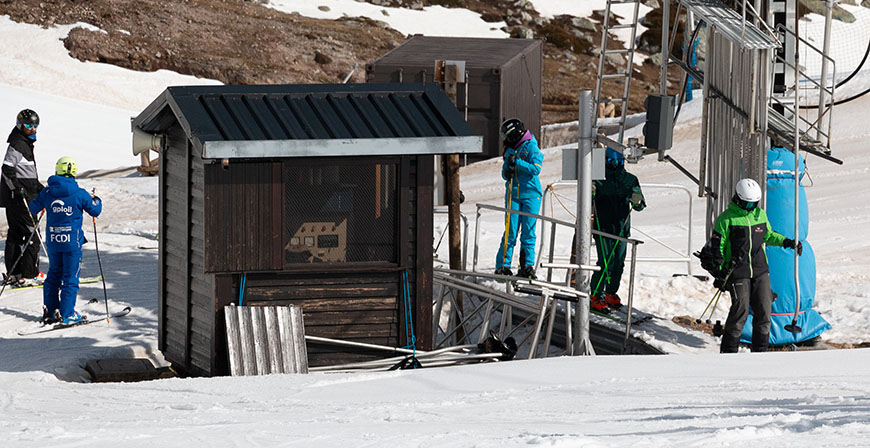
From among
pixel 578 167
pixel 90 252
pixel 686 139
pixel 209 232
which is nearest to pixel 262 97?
pixel 209 232

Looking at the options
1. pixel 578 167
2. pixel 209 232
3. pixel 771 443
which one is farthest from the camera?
pixel 578 167

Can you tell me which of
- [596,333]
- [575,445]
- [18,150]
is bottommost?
[596,333]

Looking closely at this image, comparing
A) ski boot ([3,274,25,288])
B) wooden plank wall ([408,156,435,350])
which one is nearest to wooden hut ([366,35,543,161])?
ski boot ([3,274,25,288])

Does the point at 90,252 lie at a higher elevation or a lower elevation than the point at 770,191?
lower

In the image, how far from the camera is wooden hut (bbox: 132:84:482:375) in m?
9.44

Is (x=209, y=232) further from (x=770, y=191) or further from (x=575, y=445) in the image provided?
(x=770, y=191)

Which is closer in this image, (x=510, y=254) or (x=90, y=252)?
(x=510, y=254)

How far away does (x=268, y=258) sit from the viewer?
955 centimetres

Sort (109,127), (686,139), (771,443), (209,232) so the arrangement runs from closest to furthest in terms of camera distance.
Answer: (771,443) < (209,232) < (686,139) < (109,127)

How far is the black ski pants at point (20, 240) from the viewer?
13055 mm

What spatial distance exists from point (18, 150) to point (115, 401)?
5639 mm

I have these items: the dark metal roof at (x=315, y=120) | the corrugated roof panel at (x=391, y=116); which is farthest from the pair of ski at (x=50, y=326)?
the corrugated roof panel at (x=391, y=116)

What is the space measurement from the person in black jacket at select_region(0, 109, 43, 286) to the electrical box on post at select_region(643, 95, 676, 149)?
6.77m

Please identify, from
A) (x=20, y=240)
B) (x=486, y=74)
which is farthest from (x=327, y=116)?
(x=486, y=74)
